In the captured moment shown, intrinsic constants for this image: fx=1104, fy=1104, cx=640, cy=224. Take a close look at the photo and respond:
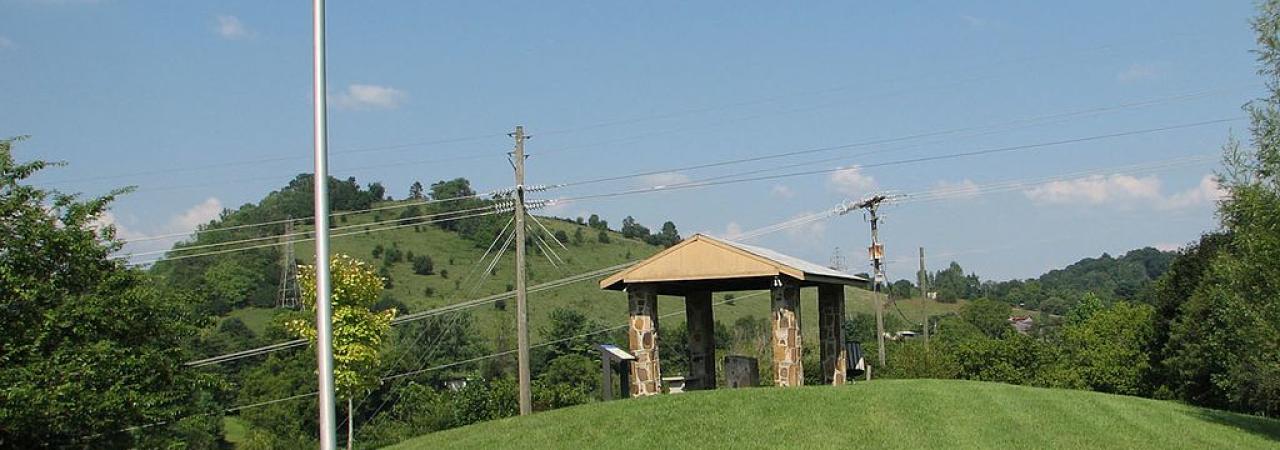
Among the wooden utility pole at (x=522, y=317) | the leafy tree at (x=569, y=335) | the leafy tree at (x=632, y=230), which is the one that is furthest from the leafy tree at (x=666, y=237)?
the wooden utility pole at (x=522, y=317)

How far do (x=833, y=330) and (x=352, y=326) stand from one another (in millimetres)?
10706

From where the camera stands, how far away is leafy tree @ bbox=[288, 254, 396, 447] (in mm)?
22875

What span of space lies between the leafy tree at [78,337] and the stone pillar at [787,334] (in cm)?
1089

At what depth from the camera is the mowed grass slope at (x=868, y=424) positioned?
15.6 meters

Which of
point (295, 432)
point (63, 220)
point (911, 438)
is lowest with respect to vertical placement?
point (295, 432)

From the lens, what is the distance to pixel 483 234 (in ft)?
Result: 307

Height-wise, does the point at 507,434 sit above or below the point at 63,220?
below

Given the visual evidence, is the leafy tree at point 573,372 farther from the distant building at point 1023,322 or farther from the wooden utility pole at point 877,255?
the distant building at point 1023,322

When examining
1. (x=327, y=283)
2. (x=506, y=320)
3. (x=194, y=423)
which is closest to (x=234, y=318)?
(x=506, y=320)

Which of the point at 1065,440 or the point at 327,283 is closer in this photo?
the point at 327,283

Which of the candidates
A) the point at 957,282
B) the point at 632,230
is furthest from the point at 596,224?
the point at 957,282

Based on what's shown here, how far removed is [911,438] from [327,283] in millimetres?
9047

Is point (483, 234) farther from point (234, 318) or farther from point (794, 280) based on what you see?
point (794, 280)

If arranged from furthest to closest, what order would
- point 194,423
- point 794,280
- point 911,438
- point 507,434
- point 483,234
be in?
point 483,234, point 794,280, point 194,423, point 507,434, point 911,438
